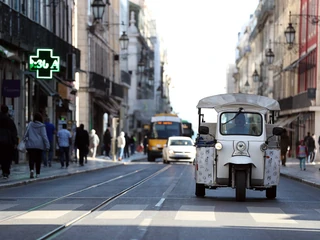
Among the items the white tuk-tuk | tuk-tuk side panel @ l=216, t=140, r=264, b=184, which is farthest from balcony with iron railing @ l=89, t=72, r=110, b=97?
tuk-tuk side panel @ l=216, t=140, r=264, b=184

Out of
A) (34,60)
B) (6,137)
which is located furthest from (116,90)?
(6,137)

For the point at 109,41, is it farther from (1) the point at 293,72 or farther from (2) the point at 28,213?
(2) the point at 28,213

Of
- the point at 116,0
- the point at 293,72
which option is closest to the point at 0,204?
the point at 293,72

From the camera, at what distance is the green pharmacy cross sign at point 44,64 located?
37.3 m

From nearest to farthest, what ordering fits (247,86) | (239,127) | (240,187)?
(240,187)
(239,127)
(247,86)

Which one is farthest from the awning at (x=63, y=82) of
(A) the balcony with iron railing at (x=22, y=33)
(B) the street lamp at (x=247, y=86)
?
(B) the street lamp at (x=247, y=86)

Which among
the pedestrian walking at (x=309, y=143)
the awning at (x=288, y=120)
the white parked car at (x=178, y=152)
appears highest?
the awning at (x=288, y=120)

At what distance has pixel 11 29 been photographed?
35.1 meters

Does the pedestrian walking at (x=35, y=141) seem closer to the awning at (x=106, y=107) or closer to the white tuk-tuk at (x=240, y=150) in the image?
the white tuk-tuk at (x=240, y=150)

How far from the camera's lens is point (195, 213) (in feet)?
47.0

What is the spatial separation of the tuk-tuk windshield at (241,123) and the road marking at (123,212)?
3.46 m

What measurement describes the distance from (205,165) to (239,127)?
1094mm

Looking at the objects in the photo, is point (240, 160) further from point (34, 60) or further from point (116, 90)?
point (116, 90)

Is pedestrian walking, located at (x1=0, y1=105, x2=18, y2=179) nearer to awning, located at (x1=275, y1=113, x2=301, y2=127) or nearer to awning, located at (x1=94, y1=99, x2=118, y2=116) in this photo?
awning, located at (x1=94, y1=99, x2=118, y2=116)
